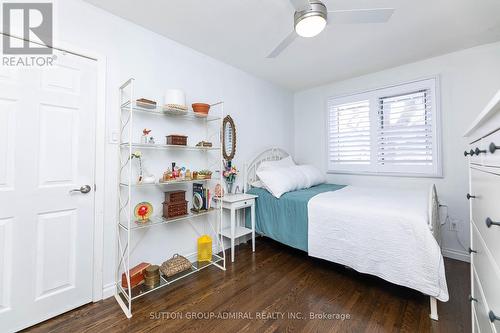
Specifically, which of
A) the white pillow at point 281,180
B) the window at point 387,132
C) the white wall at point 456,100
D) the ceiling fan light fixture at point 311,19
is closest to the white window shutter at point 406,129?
the window at point 387,132

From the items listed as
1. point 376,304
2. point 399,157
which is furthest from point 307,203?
point 399,157

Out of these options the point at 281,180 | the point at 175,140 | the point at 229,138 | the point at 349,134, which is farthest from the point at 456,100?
the point at 175,140

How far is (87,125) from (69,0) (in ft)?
3.21

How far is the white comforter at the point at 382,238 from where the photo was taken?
1.62 m

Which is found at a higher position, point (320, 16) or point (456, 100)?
point (320, 16)

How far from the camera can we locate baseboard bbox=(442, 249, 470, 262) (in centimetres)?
256

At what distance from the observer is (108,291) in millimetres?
1921

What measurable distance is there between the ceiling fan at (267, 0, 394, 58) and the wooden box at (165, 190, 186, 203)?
178 cm

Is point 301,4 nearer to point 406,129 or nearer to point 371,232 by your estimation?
point 371,232

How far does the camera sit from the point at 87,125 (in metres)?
1.82

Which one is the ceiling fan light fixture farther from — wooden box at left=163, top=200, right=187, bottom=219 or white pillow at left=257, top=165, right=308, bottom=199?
wooden box at left=163, top=200, right=187, bottom=219

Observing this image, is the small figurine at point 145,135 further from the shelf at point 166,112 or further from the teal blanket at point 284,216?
the teal blanket at point 284,216

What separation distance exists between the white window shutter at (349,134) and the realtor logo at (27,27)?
3.58m

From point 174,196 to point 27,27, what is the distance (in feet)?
5.49
